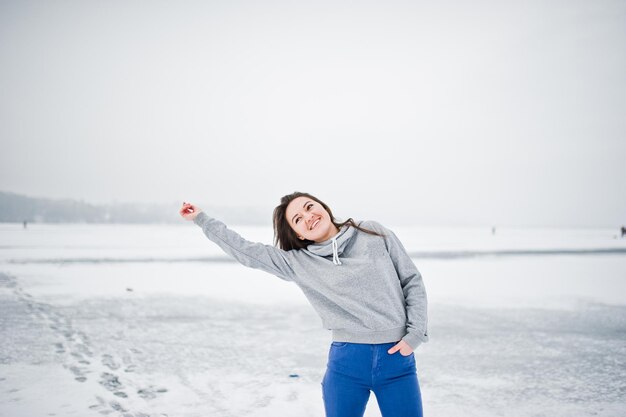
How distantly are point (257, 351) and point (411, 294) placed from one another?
3.64 meters

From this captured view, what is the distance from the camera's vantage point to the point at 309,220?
6.76ft

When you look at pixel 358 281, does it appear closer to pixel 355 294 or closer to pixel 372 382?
pixel 355 294

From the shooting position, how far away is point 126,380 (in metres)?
4.03

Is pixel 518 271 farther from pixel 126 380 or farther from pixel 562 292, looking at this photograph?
pixel 126 380

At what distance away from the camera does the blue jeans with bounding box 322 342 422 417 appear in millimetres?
1824

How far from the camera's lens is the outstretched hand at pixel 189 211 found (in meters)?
2.24

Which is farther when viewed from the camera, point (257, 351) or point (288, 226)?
point (257, 351)

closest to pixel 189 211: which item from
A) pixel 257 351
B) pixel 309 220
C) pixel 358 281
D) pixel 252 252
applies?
pixel 252 252

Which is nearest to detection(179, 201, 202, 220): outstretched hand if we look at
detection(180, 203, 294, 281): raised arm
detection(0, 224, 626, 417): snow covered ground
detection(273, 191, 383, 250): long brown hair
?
detection(180, 203, 294, 281): raised arm

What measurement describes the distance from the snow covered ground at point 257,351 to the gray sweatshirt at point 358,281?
1847mm

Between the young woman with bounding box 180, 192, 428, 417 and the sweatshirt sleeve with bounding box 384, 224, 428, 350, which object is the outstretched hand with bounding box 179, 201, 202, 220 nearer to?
the young woman with bounding box 180, 192, 428, 417

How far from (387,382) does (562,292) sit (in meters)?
9.80

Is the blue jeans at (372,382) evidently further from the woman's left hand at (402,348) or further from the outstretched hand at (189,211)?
the outstretched hand at (189,211)

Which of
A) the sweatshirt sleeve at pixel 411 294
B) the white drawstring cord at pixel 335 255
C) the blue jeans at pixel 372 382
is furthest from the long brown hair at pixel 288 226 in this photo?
the blue jeans at pixel 372 382
